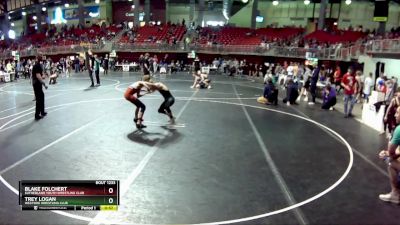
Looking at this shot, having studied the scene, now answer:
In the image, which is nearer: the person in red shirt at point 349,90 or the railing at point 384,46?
the person in red shirt at point 349,90

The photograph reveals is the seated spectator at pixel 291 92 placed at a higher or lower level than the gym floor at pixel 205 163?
higher

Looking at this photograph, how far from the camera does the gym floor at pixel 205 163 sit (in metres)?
5.92

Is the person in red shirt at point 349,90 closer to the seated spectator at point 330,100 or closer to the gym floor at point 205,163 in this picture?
the gym floor at point 205,163

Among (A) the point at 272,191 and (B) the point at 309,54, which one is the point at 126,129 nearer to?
(A) the point at 272,191

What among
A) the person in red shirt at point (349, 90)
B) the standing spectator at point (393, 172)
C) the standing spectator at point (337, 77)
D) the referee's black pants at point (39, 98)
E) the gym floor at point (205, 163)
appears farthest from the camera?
the standing spectator at point (337, 77)

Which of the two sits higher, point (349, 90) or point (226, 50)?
point (226, 50)

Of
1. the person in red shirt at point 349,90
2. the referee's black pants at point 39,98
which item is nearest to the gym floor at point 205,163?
the referee's black pants at point 39,98
